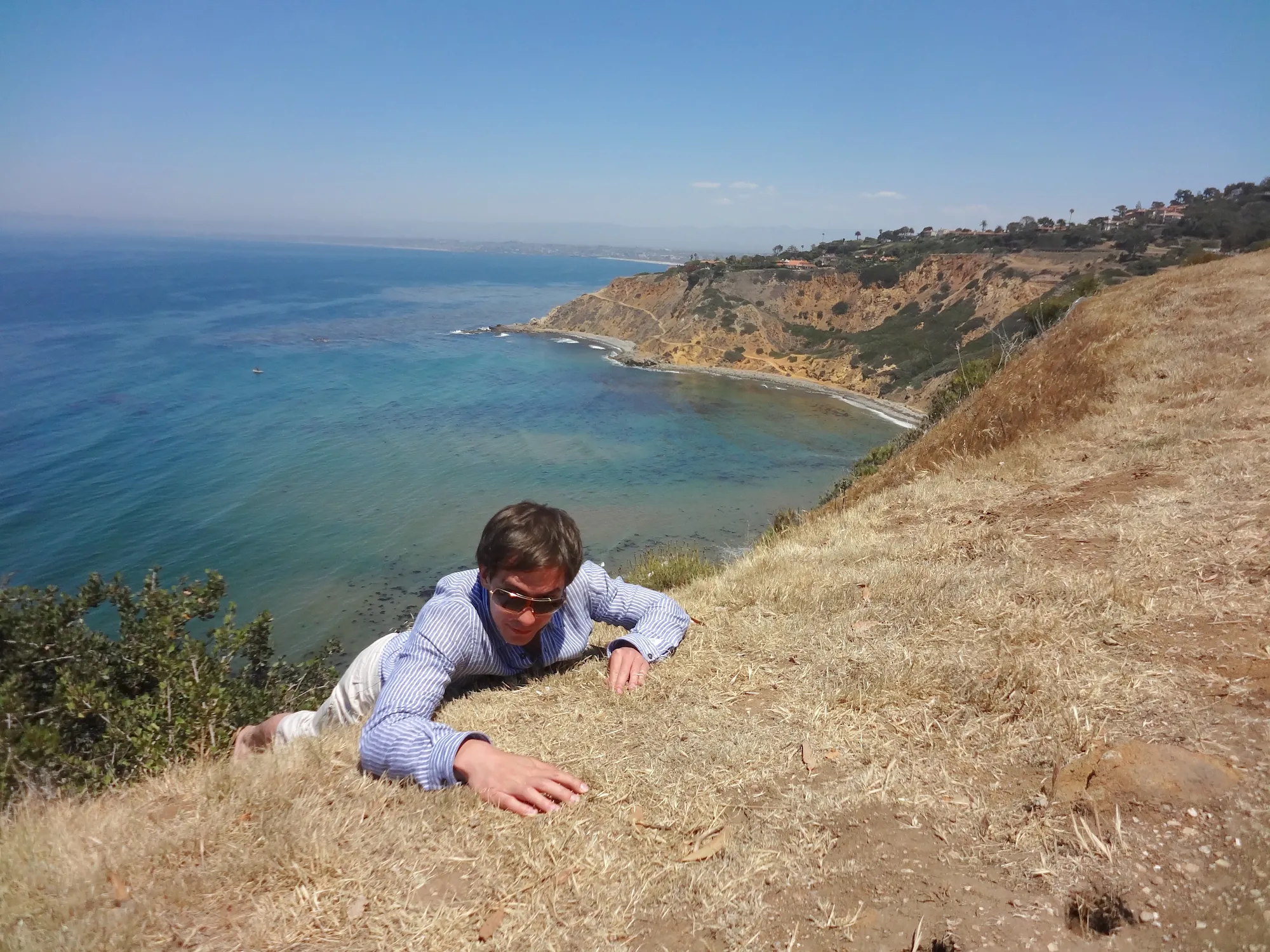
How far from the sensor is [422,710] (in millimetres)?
2877

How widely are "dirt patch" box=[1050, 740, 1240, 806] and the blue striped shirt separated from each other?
193 centimetres

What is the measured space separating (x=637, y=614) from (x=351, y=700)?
4.89 feet

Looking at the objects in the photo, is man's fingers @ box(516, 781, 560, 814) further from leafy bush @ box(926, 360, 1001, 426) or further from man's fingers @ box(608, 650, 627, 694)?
leafy bush @ box(926, 360, 1001, 426)

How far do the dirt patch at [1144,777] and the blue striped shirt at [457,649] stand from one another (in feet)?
6.32

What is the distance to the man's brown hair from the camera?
112 inches

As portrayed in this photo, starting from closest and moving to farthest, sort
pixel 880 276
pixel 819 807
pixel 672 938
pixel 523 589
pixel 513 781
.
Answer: pixel 672 938 → pixel 819 807 → pixel 513 781 → pixel 523 589 → pixel 880 276

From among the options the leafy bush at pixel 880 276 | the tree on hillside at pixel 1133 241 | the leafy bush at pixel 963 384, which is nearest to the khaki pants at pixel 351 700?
the leafy bush at pixel 963 384

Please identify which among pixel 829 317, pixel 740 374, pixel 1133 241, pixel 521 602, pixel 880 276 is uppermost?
pixel 1133 241

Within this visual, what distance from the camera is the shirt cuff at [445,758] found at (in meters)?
2.69

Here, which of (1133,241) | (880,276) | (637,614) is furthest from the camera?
(880,276)

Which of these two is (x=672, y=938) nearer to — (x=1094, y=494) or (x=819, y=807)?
(x=819, y=807)

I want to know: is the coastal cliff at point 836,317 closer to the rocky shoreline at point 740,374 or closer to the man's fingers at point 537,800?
the rocky shoreline at point 740,374

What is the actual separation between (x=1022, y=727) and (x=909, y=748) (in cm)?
47

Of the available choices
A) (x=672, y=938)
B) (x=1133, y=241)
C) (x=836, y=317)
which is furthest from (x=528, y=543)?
(x=836, y=317)
